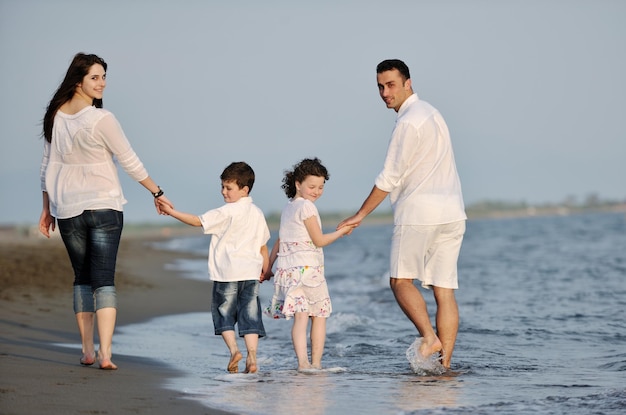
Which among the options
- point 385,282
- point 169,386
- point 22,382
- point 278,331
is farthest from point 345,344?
point 385,282

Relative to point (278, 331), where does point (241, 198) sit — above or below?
above

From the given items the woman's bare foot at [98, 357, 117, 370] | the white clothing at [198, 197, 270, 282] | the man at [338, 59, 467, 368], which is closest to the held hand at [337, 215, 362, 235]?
the man at [338, 59, 467, 368]

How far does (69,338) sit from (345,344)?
238cm

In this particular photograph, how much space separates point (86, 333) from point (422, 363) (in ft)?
7.14

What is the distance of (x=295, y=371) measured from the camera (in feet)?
19.3

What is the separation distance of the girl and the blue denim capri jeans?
1120mm

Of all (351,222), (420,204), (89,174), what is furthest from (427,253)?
(89,174)

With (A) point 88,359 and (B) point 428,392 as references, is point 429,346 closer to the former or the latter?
(B) point 428,392

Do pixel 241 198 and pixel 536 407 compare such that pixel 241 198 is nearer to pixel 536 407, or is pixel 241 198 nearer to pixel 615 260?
pixel 536 407

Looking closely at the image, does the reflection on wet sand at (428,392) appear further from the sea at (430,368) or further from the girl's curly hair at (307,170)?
the girl's curly hair at (307,170)

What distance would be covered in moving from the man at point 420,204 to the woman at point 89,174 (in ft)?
5.15

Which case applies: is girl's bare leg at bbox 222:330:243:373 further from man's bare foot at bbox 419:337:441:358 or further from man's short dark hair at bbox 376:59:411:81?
man's short dark hair at bbox 376:59:411:81

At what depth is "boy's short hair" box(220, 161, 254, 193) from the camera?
19.1 ft

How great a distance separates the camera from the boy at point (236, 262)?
5750mm
